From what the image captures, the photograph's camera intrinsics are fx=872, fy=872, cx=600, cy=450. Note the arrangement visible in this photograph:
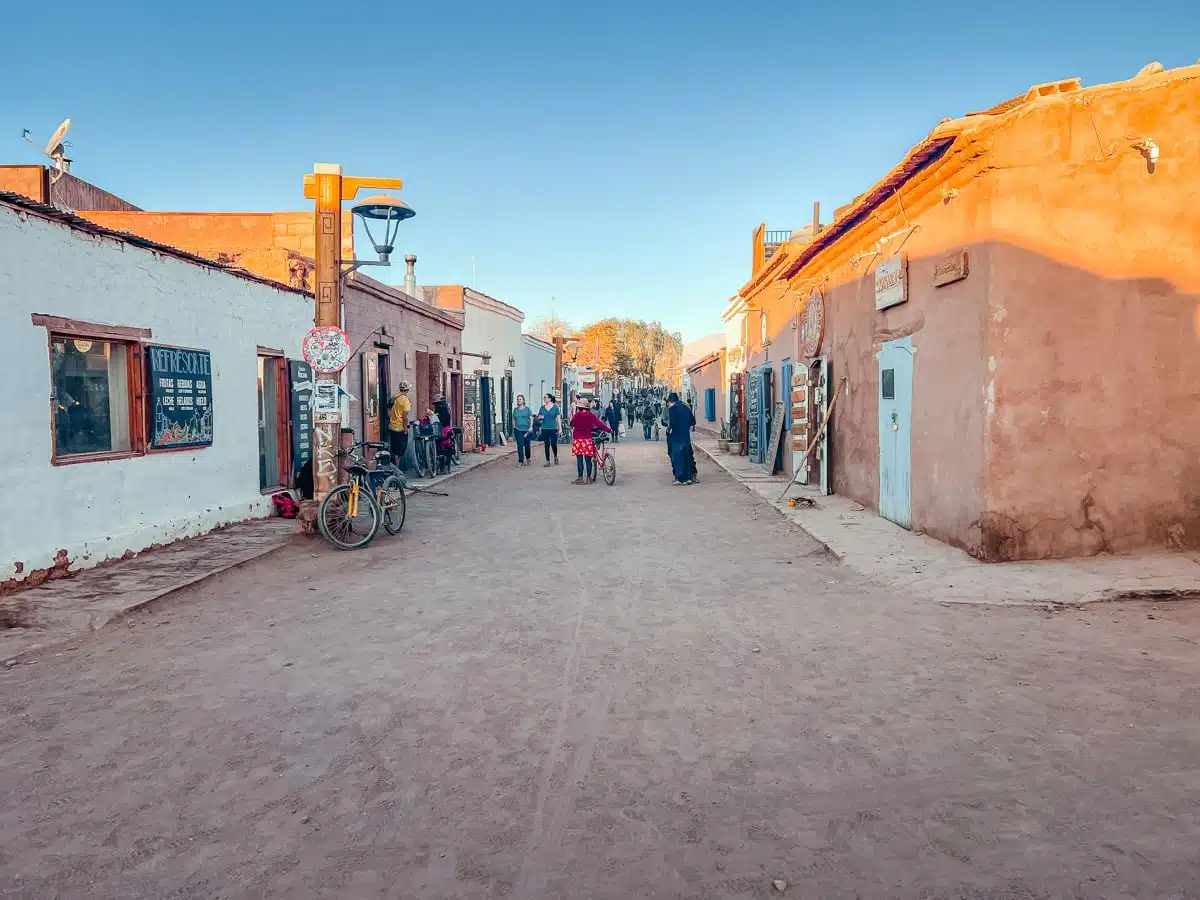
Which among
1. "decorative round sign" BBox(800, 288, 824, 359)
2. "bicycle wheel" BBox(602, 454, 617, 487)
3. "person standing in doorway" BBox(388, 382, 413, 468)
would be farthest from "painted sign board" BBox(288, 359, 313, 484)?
"decorative round sign" BBox(800, 288, 824, 359)

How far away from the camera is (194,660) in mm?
5398

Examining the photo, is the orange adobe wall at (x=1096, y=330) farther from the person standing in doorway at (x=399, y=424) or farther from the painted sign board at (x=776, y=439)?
the person standing in doorway at (x=399, y=424)

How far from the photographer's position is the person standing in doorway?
1716cm

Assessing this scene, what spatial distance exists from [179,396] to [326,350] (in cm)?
165

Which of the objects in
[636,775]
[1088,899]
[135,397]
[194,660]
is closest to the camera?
[1088,899]

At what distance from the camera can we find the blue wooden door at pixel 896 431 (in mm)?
9992

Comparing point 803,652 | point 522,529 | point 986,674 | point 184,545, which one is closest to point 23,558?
point 184,545

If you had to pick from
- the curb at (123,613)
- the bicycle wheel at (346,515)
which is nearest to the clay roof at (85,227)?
the bicycle wheel at (346,515)

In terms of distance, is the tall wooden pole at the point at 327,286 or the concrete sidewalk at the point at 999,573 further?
the tall wooden pole at the point at 327,286

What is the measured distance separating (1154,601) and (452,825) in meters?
5.77

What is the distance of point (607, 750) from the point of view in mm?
3883

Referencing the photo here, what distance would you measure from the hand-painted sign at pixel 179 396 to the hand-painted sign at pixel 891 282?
811 cm

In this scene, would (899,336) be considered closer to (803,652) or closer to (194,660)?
(803,652)

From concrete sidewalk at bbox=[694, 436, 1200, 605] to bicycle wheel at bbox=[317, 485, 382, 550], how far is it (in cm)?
496
